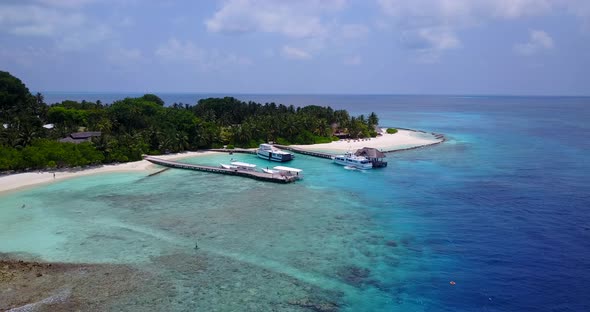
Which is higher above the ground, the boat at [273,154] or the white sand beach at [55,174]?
the boat at [273,154]

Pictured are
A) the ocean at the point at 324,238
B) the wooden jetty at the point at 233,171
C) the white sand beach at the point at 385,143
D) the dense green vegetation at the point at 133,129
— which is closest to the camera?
the ocean at the point at 324,238

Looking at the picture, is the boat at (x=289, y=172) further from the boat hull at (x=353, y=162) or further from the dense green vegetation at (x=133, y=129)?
the dense green vegetation at (x=133, y=129)

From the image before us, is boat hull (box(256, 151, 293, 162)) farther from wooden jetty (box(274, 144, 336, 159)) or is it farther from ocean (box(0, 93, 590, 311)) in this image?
ocean (box(0, 93, 590, 311))

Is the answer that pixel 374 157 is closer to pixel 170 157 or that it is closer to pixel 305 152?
pixel 305 152

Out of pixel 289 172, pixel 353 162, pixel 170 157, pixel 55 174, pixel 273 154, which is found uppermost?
pixel 273 154

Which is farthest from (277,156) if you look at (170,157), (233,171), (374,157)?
(170,157)

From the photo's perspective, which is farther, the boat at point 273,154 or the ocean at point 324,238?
the boat at point 273,154

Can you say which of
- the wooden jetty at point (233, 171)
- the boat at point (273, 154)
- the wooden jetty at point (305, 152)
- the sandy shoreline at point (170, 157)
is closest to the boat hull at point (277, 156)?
the boat at point (273, 154)

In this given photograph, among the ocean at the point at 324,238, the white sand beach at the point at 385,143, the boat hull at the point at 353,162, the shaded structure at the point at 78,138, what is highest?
the shaded structure at the point at 78,138
